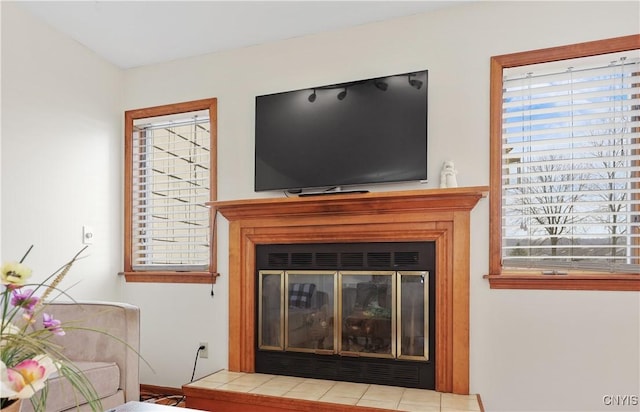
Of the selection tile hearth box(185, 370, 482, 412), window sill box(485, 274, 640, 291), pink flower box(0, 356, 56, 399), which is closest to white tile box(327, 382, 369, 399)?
tile hearth box(185, 370, 482, 412)

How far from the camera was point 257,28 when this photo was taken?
2.91 meters

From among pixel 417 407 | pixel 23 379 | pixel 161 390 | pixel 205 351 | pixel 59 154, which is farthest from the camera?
pixel 161 390

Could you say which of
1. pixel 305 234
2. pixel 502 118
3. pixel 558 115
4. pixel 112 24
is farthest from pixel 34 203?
pixel 558 115

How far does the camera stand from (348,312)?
2.71 meters

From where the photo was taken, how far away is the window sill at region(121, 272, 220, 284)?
10.2 feet

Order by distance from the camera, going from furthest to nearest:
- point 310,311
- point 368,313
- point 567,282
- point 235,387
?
1. point 310,311
2. point 368,313
3. point 235,387
4. point 567,282

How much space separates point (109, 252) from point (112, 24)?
1.62 metres

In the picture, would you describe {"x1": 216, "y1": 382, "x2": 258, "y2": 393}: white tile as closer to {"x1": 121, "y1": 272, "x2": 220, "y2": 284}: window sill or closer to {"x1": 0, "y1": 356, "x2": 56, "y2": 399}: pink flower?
{"x1": 121, "y1": 272, "x2": 220, "y2": 284}: window sill

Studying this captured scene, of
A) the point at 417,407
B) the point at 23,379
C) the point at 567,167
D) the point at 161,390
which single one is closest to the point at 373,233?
the point at 417,407

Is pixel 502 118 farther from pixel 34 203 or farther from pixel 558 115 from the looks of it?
pixel 34 203

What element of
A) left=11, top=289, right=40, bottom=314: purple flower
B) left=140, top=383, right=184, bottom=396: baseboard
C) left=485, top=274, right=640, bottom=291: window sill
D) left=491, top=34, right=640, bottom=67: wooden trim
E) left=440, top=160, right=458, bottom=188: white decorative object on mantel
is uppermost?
left=491, top=34, right=640, bottom=67: wooden trim

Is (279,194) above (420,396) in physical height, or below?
above

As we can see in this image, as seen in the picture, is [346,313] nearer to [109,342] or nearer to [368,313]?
[368,313]

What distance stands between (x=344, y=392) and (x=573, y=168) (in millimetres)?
1765
